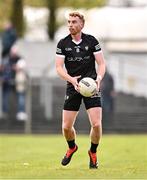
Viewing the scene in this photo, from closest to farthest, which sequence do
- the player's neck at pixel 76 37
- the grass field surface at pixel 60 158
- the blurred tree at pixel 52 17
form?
the grass field surface at pixel 60 158
the player's neck at pixel 76 37
the blurred tree at pixel 52 17

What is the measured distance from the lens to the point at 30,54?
35344 mm

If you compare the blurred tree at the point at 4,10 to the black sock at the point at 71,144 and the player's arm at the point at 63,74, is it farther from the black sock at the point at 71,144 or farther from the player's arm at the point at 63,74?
the player's arm at the point at 63,74

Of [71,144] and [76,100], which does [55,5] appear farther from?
[76,100]

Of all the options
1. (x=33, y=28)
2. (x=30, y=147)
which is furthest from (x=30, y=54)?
(x=30, y=147)

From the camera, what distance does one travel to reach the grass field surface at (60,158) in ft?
41.2

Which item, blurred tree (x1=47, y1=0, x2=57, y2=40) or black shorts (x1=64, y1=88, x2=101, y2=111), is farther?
blurred tree (x1=47, y1=0, x2=57, y2=40)

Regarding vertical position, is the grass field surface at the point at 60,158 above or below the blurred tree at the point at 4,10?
above

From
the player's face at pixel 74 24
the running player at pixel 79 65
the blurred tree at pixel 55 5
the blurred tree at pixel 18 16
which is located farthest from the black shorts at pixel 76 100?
the blurred tree at pixel 55 5

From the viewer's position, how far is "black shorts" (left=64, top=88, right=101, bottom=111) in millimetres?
13844

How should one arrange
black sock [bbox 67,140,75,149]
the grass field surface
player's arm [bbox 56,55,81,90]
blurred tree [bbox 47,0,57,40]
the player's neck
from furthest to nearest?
blurred tree [bbox 47,0,57,40] → black sock [bbox 67,140,75,149] → the player's neck → player's arm [bbox 56,55,81,90] → the grass field surface

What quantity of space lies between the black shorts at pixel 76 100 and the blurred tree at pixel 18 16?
1016 inches

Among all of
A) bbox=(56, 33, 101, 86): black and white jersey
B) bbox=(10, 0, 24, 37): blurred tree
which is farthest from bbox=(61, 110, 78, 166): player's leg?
bbox=(10, 0, 24, 37): blurred tree

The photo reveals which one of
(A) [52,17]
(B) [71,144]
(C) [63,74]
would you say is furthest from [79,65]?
(A) [52,17]

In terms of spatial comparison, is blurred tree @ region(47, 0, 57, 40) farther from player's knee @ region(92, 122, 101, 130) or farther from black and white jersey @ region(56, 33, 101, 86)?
player's knee @ region(92, 122, 101, 130)
